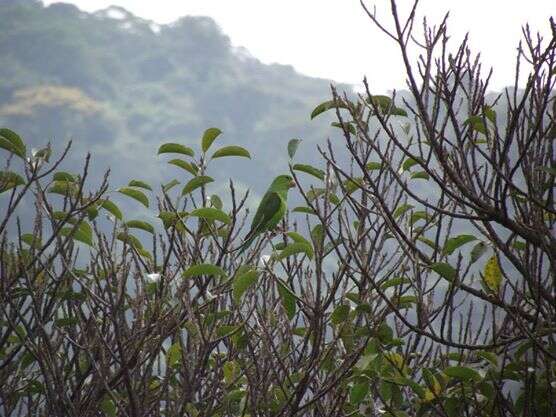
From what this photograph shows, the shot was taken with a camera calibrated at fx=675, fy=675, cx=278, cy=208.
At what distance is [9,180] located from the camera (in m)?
2.10

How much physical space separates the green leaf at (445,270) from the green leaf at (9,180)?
1262 mm

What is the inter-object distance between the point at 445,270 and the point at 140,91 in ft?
268

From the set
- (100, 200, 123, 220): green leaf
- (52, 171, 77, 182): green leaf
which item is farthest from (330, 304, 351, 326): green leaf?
(52, 171, 77, 182): green leaf

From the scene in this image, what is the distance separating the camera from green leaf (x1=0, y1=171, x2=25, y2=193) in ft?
6.81

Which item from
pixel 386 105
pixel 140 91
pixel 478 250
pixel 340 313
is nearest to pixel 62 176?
pixel 340 313

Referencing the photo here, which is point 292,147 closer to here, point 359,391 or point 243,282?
point 243,282

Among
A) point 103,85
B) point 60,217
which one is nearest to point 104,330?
point 60,217

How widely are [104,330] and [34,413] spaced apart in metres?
0.41

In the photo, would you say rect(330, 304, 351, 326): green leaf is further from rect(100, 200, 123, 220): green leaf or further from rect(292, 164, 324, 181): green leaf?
rect(100, 200, 123, 220): green leaf

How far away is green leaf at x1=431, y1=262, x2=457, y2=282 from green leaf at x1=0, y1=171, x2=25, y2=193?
126cm

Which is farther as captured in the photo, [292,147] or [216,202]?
[216,202]

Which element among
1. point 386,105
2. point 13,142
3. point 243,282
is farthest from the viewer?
point 386,105

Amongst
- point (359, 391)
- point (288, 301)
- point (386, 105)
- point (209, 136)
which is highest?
point (386, 105)

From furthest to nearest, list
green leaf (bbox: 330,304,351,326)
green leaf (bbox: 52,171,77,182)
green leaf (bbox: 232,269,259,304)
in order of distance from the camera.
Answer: green leaf (bbox: 52,171,77,182) → green leaf (bbox: 330,304,351,326) → green leaf (bbox: 232,269,259,304)
